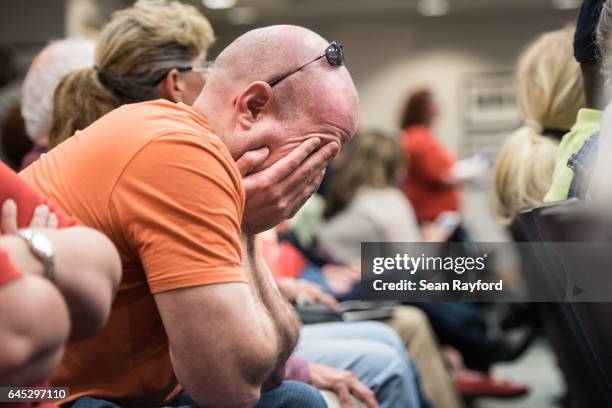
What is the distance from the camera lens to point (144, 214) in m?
0.98

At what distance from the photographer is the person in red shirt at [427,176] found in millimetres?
5113

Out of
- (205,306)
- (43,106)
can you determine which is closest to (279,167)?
(205,306)

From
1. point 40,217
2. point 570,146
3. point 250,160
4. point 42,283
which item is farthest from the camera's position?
point 570,146

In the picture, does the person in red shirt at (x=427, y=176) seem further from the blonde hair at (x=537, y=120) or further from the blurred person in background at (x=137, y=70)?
the blurred person in background at (x=137, y=70)

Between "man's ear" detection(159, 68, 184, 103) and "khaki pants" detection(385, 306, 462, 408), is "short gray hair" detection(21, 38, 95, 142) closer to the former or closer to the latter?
"man's ear" detection(159, 68, 184, 103)

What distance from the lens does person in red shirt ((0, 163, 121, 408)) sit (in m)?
0.67

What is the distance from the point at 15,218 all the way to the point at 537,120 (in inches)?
51.9

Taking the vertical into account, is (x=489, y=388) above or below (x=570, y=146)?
below

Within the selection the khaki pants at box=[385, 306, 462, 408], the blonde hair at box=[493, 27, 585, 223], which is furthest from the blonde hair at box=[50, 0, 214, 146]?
the khaki pants at box=[385, 306, 462, 408]

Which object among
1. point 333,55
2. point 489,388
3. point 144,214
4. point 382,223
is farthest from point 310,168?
point 489,388

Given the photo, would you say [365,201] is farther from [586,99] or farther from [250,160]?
[250,160]

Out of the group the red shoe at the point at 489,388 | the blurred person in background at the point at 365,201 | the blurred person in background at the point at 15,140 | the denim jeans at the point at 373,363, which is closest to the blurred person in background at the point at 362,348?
the denim jeans at the point at 373,363

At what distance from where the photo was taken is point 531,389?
12.3 ft

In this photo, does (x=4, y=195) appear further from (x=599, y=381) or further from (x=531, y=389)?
→ (x=531, y=389)
